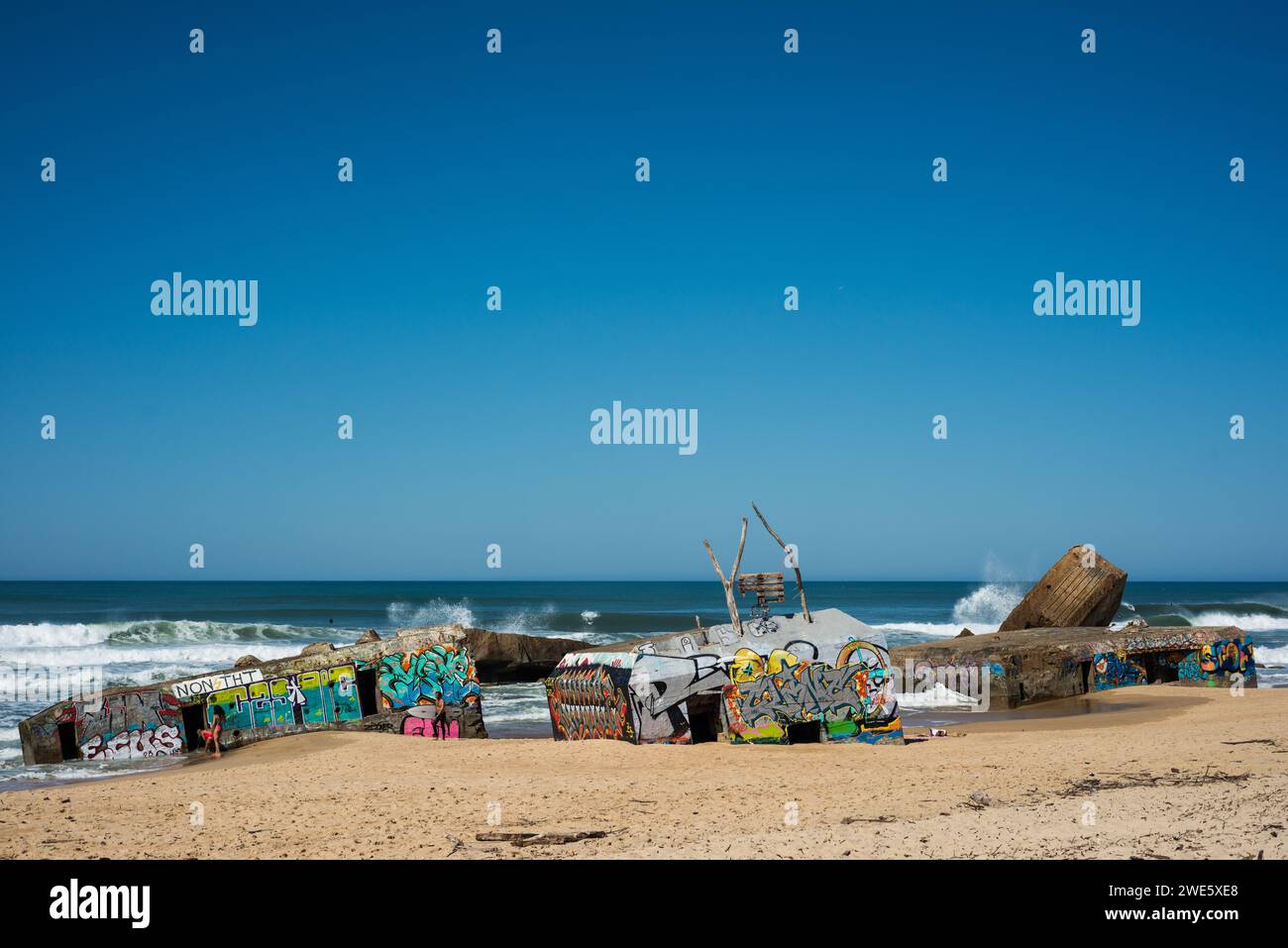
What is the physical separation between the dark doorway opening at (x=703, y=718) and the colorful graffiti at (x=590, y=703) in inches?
36.2

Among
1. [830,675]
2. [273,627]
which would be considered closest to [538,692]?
[830,675]

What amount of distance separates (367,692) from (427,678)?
0.97m

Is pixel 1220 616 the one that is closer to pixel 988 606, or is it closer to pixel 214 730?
pixel 988 606

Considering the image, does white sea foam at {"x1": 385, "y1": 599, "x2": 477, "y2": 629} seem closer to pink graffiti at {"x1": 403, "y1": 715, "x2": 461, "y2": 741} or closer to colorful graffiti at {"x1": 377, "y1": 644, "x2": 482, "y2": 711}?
colorful graffiti at {"x1": 377, "y1": 644, "x2": 482, "y2": 711}

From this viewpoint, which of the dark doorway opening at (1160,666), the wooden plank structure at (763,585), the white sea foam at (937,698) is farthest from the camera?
the dark doorway opening at (1160,666)

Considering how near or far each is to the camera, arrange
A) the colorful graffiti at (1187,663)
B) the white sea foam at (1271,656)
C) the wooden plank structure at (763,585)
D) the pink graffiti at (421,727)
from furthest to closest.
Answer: the white sea foam at (1271,656) → the colorful graffiti at (1187,663) → the pink graffiti at (421,727) → the wooden plank structure at (763,585)

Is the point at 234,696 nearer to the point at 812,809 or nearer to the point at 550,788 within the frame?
the point at 550,788

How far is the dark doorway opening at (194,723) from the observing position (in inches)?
647

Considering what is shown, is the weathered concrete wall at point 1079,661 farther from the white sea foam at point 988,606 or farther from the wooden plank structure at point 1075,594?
the white sea foam at point 988,606

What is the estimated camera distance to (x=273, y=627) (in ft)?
150

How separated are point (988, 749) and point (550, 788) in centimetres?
603

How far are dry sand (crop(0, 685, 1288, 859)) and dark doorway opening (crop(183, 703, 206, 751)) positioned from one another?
1164 millimetres

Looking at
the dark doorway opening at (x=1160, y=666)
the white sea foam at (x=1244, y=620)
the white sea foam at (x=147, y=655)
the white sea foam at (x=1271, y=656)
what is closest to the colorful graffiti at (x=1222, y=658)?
the dark doorway opening at (x=1160, y=666)
